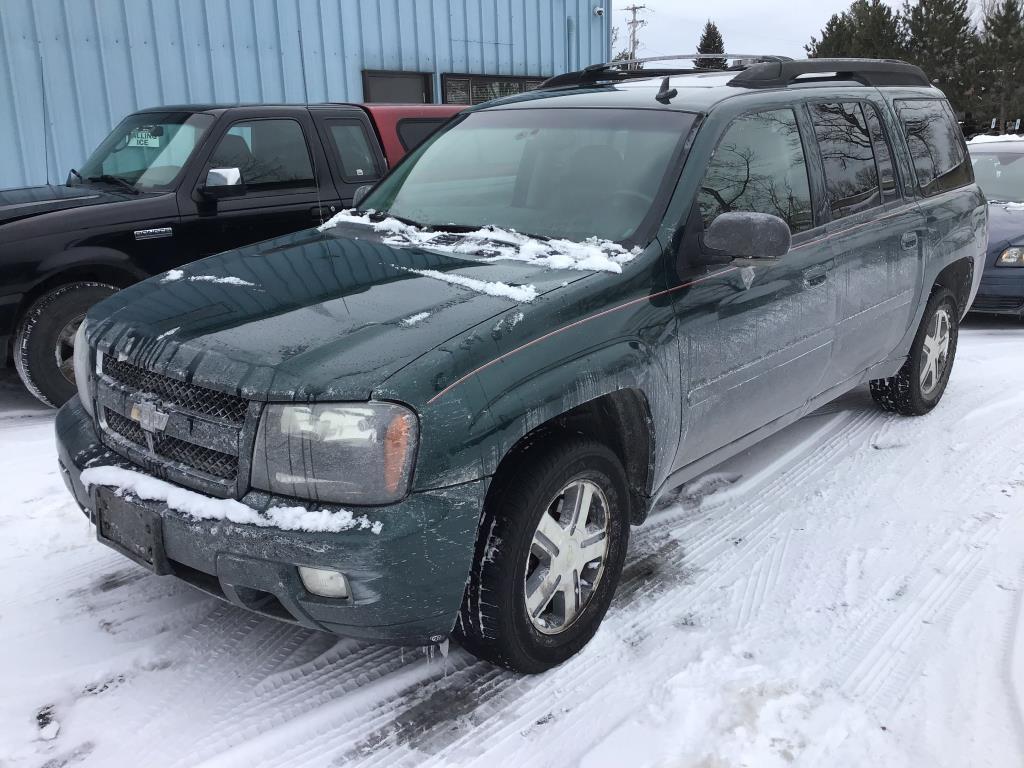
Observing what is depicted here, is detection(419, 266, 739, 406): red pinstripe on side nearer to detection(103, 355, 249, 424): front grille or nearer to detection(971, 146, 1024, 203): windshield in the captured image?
detection(103, 355, 249, 424): front grille

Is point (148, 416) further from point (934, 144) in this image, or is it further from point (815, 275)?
point (934, 144)

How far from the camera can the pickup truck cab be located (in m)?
5.04

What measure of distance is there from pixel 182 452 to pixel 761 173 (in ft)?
8.22

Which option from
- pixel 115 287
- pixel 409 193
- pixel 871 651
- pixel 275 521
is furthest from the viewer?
pixel 115 287

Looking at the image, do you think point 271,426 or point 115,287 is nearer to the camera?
point 271,426

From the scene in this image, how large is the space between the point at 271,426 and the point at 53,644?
135cm

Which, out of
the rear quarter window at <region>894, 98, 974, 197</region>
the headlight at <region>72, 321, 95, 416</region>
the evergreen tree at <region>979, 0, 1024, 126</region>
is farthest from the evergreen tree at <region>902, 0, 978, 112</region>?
the headlight at <region>72, 321, 95, 416</region>

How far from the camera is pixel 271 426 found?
Result: 89.1 inches

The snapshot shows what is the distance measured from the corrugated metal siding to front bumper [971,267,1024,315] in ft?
25.4

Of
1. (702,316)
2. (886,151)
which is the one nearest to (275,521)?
(702,316)

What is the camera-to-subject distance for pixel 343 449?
2209 mm

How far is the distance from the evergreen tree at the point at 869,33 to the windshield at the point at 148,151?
142 ft

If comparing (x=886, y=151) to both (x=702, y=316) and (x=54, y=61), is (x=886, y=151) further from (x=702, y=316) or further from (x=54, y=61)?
(x=54, y=61)

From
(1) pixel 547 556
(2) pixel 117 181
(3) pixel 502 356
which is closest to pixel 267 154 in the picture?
(2) pixel 117 181
